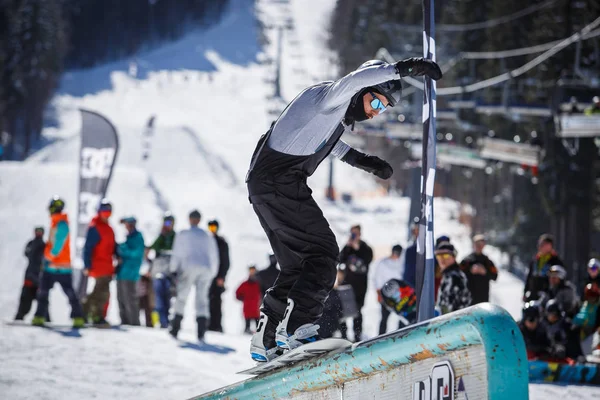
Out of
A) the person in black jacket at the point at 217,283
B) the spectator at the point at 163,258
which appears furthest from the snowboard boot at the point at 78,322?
the person in black jacket at the point at 217,283

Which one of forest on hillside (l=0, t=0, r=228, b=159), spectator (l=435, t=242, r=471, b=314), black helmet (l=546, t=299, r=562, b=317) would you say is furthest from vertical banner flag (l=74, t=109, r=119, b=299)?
forest on hillside (l=0, t=0, r=228, b=159)

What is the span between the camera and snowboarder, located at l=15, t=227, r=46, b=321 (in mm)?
10359

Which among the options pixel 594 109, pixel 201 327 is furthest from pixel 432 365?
pixel 594 109

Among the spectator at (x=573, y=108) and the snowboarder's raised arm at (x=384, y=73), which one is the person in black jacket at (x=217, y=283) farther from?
the snowboarder's raised arm at (x=384, y=73)

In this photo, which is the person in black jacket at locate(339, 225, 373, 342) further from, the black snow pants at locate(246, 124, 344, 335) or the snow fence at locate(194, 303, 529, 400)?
the snow fence at locate(194, 303, 529, 400)

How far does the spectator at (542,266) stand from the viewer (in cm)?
878

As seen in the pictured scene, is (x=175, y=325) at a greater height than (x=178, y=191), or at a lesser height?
lesser

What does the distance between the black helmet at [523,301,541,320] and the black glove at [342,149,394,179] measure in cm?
446

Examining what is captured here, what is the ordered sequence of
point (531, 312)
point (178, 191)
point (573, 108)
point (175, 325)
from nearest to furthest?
point (531, 312) → point (175, 325) → point (573, 108) → point (178, 191)

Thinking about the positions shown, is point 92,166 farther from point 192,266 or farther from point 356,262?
point 356,262

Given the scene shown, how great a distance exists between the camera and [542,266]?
348 inches

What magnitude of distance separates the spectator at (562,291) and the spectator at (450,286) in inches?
74.4

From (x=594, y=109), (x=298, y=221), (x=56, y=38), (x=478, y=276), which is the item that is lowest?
(x=478, y=276)

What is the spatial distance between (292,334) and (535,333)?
509 centimetres
